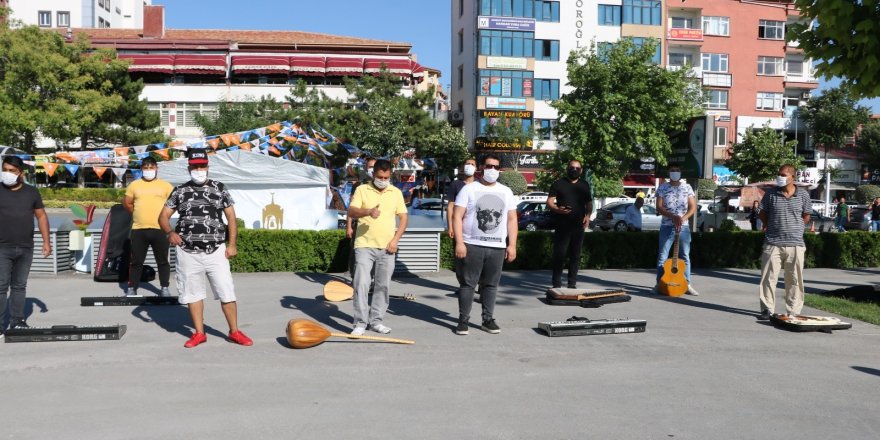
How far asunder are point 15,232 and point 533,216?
74.4 feet

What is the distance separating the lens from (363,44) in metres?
55.4

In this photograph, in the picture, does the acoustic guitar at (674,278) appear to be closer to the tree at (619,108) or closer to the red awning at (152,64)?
the tree at (619,108)

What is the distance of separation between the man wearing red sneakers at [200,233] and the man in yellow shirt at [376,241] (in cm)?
121

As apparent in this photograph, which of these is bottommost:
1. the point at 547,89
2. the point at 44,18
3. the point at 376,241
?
the point at 376,241

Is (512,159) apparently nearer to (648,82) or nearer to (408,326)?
(648,82)

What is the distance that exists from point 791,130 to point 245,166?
49890mm

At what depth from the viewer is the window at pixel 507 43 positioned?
159 ft

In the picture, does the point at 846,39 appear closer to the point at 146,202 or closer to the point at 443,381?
the point at 443,381

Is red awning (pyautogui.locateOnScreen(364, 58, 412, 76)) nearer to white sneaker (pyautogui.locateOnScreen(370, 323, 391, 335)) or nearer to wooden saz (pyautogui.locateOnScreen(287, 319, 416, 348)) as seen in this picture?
white sneaker (pyautogui.locateOnScreen(370, 323, 391, 335))

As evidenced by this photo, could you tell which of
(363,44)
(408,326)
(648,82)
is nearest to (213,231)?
(408,326)

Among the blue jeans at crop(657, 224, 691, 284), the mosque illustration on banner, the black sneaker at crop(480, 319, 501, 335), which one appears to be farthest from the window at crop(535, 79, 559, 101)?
the black sneaker at crop(480, 319, 501, 335)

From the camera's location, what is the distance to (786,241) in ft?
27.1

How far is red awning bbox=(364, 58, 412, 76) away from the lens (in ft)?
172

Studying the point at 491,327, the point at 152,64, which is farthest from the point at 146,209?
the point at 152,64
